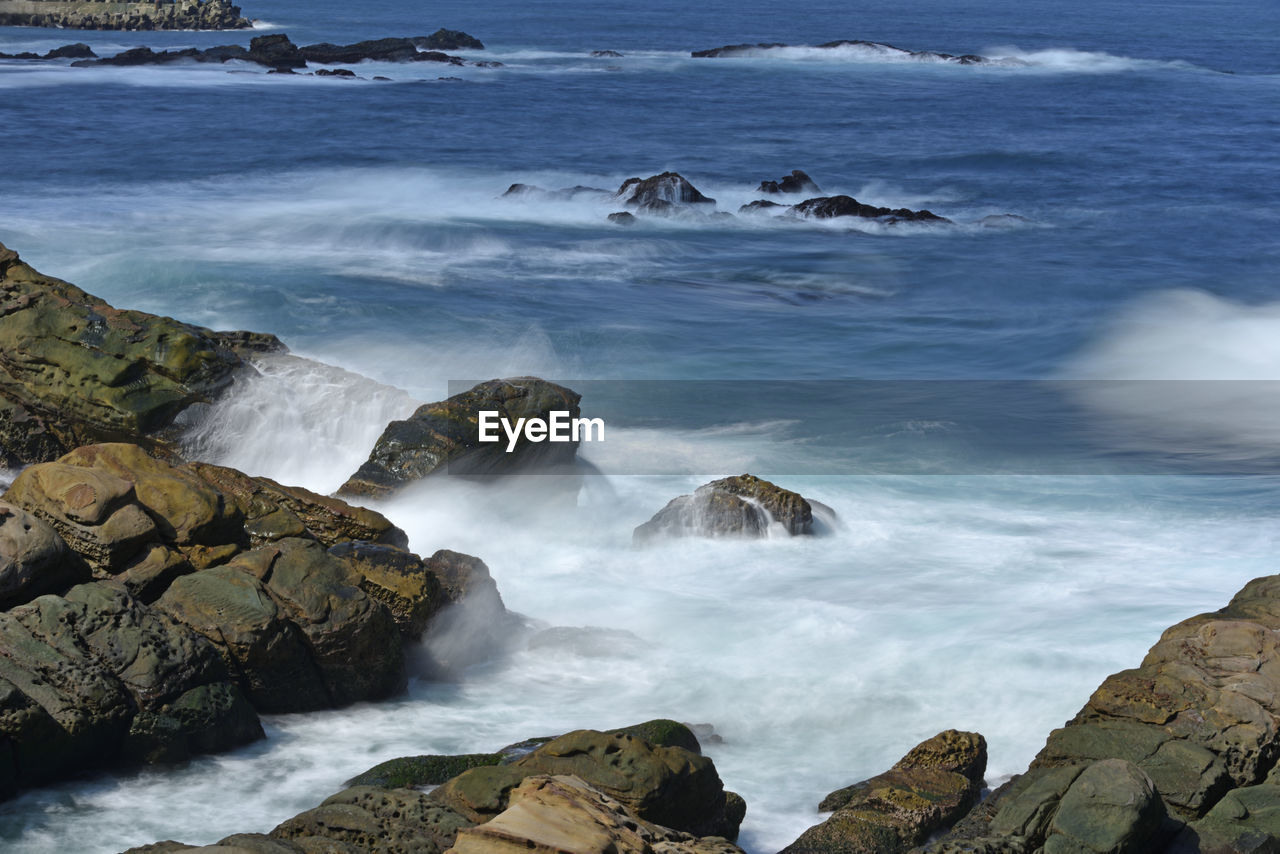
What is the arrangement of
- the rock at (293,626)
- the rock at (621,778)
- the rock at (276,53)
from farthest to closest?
the rock at (276,53), the rock at (293,626), the rock at (621,778)

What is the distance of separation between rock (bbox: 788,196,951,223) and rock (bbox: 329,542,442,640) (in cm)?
2141

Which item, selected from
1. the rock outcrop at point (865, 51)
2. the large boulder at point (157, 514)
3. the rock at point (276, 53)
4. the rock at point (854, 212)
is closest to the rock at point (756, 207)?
the rock at point (854, 212)

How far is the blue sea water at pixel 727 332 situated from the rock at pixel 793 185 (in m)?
1.17

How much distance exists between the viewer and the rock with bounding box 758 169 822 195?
33125mm

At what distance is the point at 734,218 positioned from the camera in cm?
3044

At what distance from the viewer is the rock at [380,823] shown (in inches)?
274

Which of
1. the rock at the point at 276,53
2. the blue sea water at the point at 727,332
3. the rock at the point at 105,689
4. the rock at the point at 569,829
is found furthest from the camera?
the rock at the point at 276,53

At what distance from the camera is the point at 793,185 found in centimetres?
3319

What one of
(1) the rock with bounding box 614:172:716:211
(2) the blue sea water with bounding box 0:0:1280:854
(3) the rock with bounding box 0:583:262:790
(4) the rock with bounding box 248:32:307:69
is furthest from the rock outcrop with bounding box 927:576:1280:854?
(4) the rock with bounding box 248:32:307:69

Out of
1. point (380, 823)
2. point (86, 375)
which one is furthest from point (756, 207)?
point (380, 823)

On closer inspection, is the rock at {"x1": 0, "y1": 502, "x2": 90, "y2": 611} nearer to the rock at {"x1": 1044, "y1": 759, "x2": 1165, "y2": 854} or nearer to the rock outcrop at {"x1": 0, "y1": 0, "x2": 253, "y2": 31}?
the rock at {"x1": 1044, "y1": 759, "x2": 1165, "y2": 854}

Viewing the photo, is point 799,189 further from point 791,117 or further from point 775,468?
point 775,468

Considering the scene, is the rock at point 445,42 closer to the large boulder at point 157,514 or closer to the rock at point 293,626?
the large boulder at point 157,514

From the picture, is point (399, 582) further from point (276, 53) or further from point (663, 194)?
point (276, 53)
